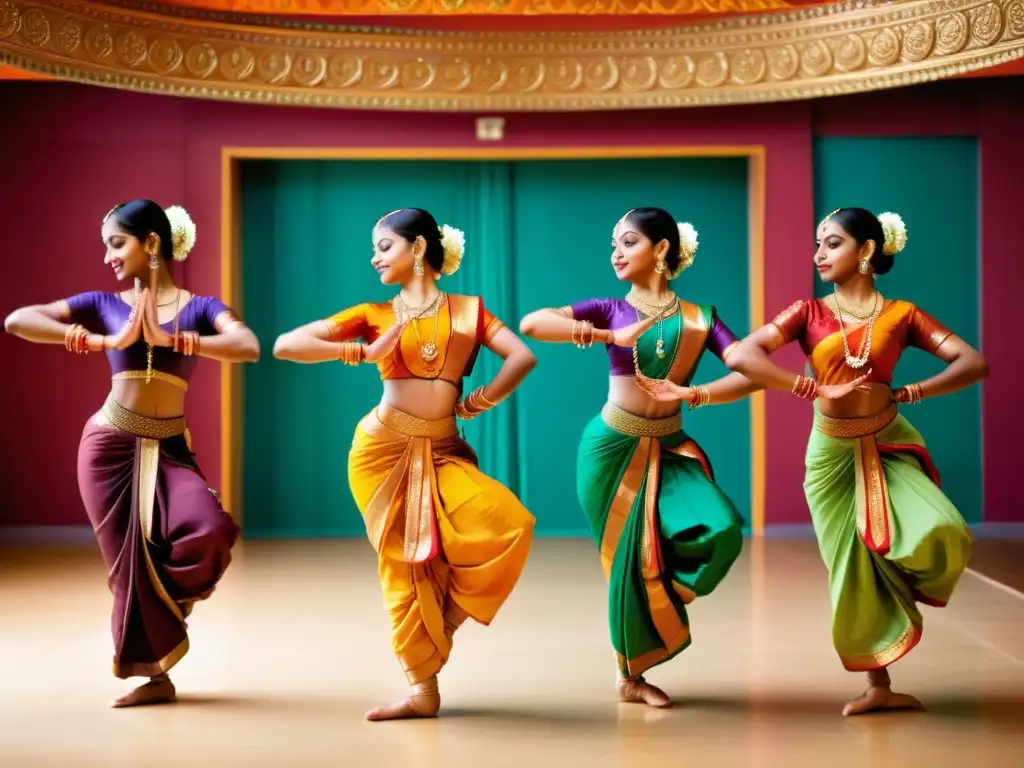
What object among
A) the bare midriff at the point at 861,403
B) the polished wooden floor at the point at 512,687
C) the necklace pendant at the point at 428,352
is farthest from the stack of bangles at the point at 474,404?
the bare midriff at the point at 861,403

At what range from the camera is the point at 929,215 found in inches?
294

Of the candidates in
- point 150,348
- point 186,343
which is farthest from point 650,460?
point 150,348

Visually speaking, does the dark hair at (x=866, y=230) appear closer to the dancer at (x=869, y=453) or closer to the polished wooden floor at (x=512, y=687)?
the dancer at (x=869, y=453)

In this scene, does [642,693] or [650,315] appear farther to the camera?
[650,315]

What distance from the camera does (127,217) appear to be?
3896 mm

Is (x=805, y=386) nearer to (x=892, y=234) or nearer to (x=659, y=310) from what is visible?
(x=659, y=310)

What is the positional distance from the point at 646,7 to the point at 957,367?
3578 mm

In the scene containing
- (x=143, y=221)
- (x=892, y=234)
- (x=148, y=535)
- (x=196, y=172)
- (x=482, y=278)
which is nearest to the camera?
(x=148, y=535)

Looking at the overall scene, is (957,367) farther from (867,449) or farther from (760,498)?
(760,498)

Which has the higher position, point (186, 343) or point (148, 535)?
point (186, 343)

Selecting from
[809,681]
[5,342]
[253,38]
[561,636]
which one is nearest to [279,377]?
[5,342]

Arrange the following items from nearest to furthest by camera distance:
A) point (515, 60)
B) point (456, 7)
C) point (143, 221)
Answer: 1. point (143, 221)
2. point (456, 7)
3. point (515, 60)

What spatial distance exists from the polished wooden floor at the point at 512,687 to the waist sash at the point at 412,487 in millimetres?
494

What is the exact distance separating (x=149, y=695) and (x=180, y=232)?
1374mm
